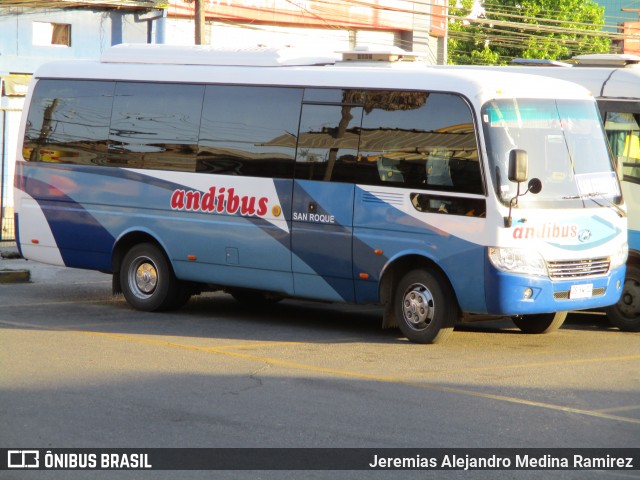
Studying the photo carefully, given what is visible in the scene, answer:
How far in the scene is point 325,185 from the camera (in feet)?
42.4

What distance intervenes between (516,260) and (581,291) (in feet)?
3.18

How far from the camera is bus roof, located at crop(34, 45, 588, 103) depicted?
12.1 meters

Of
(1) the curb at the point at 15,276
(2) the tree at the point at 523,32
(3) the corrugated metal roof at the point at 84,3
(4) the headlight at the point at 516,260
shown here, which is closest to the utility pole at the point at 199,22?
(3) the corrugated metal roof at the point at 84,3

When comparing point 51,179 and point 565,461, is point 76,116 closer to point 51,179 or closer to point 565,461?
point 51,179

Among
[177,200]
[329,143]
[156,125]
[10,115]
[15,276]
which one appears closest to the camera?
[329,143]

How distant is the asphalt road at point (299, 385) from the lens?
792cm

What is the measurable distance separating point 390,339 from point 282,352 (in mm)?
1574

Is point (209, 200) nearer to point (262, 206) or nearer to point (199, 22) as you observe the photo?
point (262, 206)

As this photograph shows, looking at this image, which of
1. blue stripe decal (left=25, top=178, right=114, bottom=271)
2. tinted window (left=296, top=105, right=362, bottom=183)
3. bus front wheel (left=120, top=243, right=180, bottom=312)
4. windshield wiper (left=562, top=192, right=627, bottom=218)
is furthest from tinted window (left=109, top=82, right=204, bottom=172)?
windshield wiper (left=562, top=192, right=627, bottom=218)

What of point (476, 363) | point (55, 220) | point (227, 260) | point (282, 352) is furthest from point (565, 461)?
point (55, 220)

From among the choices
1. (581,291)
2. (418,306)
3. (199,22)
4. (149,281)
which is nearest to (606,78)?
(581,291)

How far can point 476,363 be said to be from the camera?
1119cm

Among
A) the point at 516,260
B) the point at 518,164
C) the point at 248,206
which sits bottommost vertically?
the point at 516,260

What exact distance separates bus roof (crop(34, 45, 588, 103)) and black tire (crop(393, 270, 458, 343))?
75.9 inches
